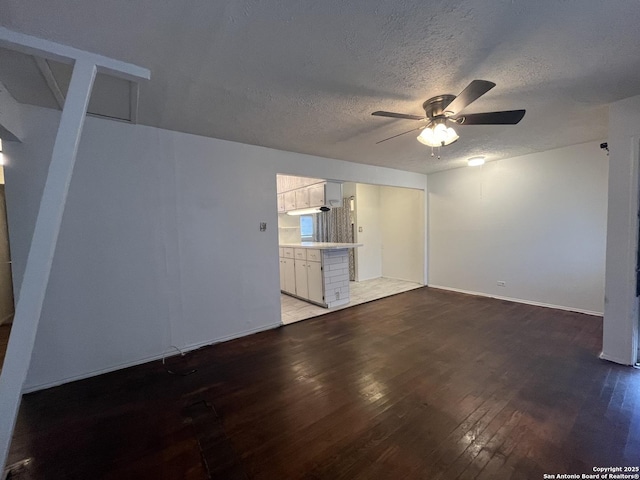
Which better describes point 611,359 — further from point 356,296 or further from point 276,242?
point 276,242

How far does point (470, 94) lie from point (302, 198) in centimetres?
380

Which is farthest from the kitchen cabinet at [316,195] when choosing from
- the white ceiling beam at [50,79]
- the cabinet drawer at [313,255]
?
the white ceiling beam at [50,79]

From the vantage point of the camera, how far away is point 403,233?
6.32 m

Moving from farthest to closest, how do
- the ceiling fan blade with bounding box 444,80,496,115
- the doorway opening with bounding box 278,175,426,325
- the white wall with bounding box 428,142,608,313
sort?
1. the doorway opening with bounding box 278,175,426,325
2. the white wall with bounding box 428,142,608,313
3. the ceiling fan blade with bounding box 444,80,496,115

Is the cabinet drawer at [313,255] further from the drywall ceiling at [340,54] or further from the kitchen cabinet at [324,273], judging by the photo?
the drywall ceiling at [340,54]

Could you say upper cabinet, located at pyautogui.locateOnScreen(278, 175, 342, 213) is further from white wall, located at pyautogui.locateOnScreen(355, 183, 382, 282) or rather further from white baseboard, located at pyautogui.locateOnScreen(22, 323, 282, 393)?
white baseboard, located at pyautogui.locateOnScreen(22, 323, 282, 393)

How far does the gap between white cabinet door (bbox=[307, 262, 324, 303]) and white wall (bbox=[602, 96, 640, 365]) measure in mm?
3394

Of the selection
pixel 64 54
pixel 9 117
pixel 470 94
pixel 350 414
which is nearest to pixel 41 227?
pixel 64 54

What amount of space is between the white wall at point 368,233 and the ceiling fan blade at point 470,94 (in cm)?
438

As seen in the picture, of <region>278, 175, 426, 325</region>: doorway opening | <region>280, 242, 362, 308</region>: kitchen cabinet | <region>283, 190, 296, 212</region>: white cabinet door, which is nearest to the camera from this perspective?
<region>280, 242, 362, 308</region>: kitchen cabinet

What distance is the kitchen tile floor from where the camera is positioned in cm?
417

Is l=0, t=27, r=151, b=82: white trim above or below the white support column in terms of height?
above

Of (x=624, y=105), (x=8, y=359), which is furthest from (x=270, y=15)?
(x=624, y=105)

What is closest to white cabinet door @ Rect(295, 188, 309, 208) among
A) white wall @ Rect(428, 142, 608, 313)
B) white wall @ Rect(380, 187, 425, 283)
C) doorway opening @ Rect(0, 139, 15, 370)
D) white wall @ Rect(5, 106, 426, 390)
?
white wall @ Rect(5, 106, 426, 390)
